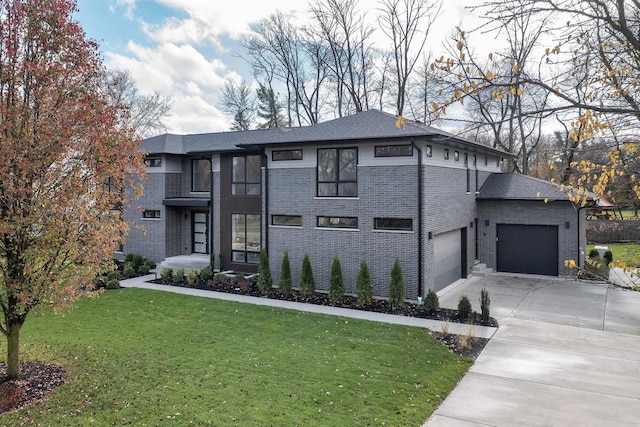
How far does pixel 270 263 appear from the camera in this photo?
1501 centimetres

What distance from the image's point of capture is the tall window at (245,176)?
637 inches

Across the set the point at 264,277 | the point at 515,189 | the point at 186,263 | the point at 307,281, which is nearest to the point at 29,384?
the point at 264,277

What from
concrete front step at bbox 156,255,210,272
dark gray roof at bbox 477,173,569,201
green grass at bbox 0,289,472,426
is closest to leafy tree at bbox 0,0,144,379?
green grass at bbox 0,289,472,426

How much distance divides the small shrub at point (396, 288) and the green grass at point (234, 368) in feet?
5.70

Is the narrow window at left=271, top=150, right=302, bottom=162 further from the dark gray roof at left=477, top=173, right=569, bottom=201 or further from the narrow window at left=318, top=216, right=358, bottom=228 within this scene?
the dark gray roof at left=477, top=173, right=569, bottom=201

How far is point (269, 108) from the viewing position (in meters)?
34.9

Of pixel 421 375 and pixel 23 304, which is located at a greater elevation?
pixel 23 304

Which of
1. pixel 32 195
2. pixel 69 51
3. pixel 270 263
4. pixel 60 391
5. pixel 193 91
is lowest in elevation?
pixel 60 391

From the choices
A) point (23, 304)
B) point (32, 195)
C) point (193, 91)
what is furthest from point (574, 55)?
point (193, 91)

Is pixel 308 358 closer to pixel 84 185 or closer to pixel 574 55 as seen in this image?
pixel 84 185

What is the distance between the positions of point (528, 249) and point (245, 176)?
444 inches

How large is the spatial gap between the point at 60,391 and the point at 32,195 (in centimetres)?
313

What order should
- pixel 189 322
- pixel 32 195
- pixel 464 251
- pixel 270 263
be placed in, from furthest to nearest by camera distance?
pixel 464 251
pixel 270 263
pixel 189 322
pixel 32 195

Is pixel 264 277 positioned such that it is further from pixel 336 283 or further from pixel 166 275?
pixel 166 275
